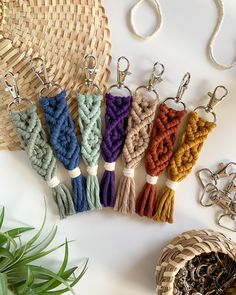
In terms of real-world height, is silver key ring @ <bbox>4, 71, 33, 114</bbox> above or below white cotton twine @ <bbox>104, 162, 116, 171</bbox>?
above

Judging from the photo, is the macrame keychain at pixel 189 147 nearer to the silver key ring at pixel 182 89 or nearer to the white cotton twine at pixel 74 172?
the silver key ring at pixel 182 89

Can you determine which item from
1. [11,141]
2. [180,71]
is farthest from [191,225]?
[11,141]

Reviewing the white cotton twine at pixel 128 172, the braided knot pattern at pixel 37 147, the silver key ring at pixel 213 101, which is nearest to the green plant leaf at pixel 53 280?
the braided knot pattern at pixel 37 147

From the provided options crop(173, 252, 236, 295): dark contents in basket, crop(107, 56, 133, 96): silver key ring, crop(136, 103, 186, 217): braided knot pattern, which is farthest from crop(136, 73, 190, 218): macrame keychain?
crop(173, 252, 236, 295): dark contents in basket

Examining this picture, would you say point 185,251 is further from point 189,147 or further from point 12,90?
point 12,90

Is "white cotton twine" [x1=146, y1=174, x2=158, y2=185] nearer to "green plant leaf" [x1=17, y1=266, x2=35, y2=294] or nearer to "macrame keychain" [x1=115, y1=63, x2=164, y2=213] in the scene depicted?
"macrame keychain" [x1=115, y1=63, x2=164, y2=213]

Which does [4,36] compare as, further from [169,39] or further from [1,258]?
[1,258]
